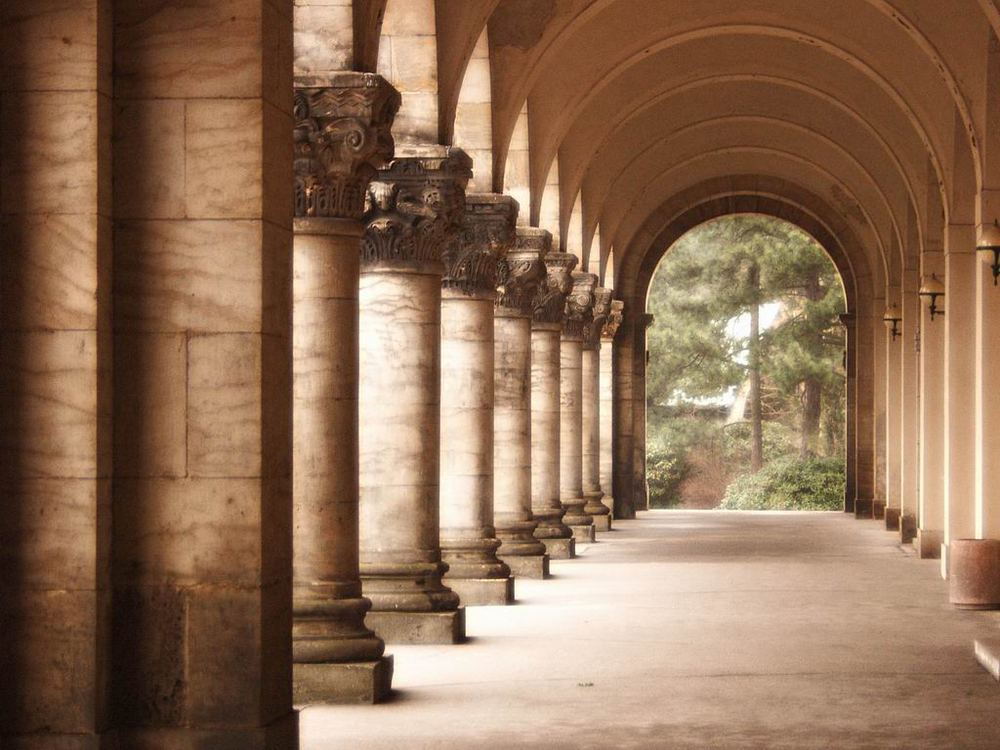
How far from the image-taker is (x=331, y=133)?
11258 mm

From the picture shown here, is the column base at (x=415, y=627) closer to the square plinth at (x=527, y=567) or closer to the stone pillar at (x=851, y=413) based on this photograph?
the square plinth at (x=527, y=567)

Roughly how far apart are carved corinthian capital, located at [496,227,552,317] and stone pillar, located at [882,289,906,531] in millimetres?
10484

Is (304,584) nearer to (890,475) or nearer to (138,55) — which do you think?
(138,55)

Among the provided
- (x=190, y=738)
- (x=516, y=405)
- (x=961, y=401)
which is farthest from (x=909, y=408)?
(x=190, y=738)

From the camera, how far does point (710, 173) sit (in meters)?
37.2

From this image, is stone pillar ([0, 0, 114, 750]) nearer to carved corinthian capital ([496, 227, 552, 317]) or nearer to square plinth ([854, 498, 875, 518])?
carved corinthian capital ([496, 227, 552, 317])

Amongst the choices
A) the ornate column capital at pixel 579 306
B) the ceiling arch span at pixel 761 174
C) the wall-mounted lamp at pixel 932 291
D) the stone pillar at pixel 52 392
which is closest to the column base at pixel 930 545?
the wall-mounted lamp at pixel 932 291

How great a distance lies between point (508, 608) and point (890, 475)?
49.8 feet

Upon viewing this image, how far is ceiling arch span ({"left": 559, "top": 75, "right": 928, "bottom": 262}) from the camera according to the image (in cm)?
2873

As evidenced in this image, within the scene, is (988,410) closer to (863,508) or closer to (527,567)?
(527,567)

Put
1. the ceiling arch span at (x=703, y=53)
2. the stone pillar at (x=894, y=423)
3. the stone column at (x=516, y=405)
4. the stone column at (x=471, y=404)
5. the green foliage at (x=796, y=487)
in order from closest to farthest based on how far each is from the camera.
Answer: the stone column at (x=471, y=404) < the stone column at (x=516, y=405) < the ceiling arch span at (x=703, y=53) < the stone pillar at (x=894, y=423) < the green foliage at (x=796, y=487)

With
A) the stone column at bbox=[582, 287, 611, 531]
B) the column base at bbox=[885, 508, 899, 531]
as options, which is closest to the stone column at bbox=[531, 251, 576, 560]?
the stone column at bbox=[582, 287, 611, 531]

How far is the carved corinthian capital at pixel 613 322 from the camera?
3434 centimetres

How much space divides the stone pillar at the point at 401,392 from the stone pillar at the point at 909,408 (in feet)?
48.9
